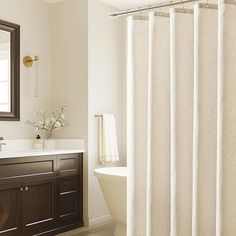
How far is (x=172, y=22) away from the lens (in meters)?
1.73

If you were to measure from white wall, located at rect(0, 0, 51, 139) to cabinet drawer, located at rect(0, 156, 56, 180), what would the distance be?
0.60 metres

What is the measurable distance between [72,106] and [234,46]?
9.85ft

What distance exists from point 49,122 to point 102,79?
0.85 metres

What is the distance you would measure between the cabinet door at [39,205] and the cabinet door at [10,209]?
69mm

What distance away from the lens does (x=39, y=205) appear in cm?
360

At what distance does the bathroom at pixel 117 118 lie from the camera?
1.65 metres

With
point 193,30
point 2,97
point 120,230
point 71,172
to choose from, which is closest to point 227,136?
point 193,30

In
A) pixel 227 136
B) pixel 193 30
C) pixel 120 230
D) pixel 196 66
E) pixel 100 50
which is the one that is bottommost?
pixel 120 230

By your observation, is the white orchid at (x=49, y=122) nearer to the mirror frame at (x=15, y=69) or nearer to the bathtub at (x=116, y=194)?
the mirror frame at (x=15, y=69)

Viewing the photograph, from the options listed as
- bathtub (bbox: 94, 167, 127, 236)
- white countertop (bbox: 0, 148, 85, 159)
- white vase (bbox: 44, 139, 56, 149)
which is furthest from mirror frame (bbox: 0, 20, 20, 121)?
bathtub (bbox: 94, 167, 127, 236)

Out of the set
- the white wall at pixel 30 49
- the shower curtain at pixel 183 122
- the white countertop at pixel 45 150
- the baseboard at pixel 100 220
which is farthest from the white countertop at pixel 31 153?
the shower curtain at pixel 183 122

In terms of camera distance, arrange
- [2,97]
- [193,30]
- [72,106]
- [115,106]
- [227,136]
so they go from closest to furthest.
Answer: [227,136] < [193,30] < [2,97] < [72,106] < [115,106]

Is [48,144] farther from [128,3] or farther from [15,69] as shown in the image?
[128,3]

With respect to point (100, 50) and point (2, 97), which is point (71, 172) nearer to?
point (2, 97)
